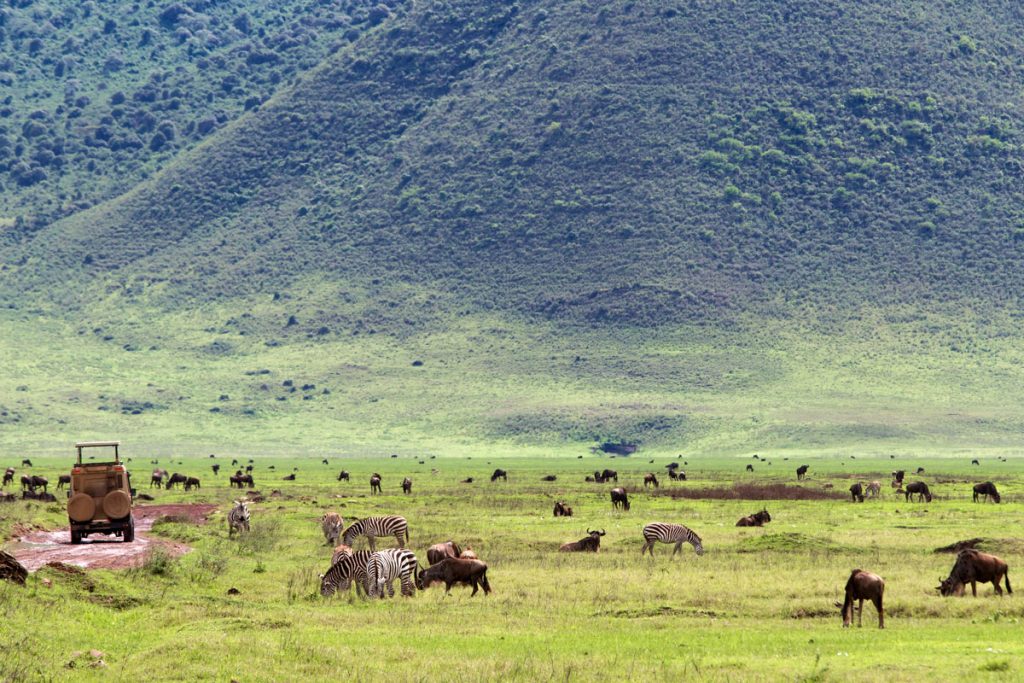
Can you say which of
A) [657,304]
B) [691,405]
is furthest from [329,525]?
[657,304]

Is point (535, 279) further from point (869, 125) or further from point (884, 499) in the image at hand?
point (884, 499)

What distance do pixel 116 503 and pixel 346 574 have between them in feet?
24.4

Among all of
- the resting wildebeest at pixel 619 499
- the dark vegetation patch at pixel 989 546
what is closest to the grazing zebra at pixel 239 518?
the resting wildebeest at pixel 619 499

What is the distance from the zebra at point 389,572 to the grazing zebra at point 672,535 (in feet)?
33.6

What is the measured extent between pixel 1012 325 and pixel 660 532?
11299 cm

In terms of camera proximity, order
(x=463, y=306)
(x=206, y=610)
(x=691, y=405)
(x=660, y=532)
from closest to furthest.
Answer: (x=206, y=610), (x=660, y=532), (x=691, y=405), (x=463, y=306)

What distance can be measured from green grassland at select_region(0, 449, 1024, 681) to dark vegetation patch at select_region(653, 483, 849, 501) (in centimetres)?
1215

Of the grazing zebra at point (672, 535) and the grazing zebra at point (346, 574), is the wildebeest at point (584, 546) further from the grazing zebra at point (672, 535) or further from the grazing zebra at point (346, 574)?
the grazing zebra at point (346, 574)

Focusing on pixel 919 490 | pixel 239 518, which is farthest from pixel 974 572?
pixel 919 490

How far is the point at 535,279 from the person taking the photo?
163625 mm

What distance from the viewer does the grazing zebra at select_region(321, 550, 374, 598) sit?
107 feet

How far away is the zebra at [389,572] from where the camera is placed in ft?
107

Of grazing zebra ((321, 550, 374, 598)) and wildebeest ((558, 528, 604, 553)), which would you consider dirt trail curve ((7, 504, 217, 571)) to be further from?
wildebeest ((558, 528, 604, 553))

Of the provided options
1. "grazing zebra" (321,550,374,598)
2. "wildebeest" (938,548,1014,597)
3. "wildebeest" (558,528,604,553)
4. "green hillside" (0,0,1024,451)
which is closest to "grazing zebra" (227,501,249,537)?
"wildebeest" (558,528,604,553)
